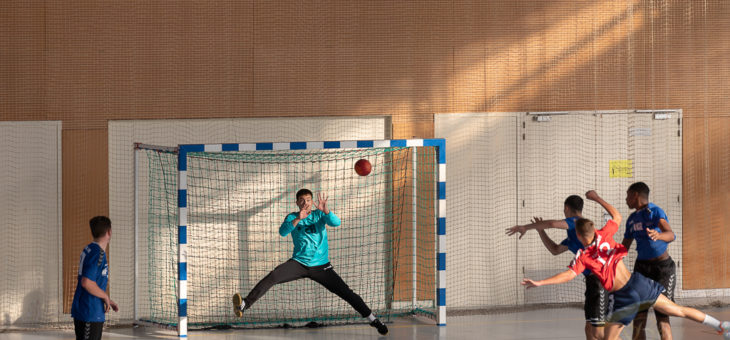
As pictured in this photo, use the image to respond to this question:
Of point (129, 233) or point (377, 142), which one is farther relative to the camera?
point (129, 233)

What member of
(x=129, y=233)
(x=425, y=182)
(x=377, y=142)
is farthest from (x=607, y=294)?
(x=129, y=233)

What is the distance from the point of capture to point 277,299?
12.4m

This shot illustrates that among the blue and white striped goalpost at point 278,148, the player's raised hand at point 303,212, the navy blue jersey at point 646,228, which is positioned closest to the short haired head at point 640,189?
the navy blue jersey at point 646,228

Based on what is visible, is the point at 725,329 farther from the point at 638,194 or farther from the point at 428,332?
the point at 428,332

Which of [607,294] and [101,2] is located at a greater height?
[101,2]

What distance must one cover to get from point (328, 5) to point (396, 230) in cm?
339

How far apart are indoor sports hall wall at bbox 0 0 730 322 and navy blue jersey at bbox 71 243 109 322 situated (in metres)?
4.21

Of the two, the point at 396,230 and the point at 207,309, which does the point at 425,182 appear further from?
the point at 207,309

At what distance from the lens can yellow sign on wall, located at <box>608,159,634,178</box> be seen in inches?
519

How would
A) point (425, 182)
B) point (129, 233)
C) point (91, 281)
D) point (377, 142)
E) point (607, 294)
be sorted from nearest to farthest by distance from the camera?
point (91, 281)
point (607, 294)
point (377, 142)
point (129, 233)
point (425, 182)

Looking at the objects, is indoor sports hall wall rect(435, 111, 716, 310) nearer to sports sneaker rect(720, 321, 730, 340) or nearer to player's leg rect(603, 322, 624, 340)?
sports sneaker rect(720, 321, 730, 340)

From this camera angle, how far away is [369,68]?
1252 cm

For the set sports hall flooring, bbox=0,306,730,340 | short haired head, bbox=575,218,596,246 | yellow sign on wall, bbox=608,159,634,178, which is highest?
yellow sign on wall, bbox=608,159,634,178

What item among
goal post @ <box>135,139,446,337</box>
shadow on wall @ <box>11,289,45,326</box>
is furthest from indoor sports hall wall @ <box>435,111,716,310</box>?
shadow on wall @ <box>11,289,45,326</box>
